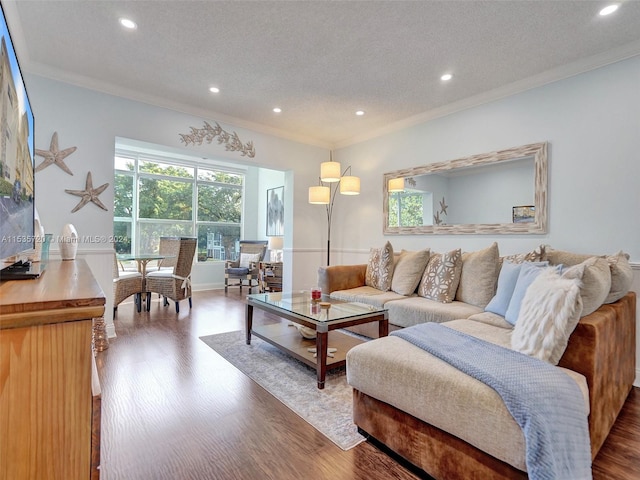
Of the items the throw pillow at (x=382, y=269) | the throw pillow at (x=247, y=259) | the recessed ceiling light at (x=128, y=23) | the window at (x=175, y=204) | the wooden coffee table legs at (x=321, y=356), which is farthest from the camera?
the throw pillow at (x=247, y=259)

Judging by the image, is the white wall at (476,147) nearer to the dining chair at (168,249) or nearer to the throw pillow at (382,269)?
the throw pillow at (382,269)

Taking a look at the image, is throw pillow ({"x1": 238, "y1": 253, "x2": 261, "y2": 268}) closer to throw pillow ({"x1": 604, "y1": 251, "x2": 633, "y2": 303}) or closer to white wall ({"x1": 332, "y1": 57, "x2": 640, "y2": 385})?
white wall ({"x1": 332, "y1": 57, "x2": 640, "y2": 385})

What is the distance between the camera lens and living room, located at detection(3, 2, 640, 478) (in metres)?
2.56

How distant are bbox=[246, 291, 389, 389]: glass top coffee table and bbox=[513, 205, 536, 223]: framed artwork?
5.48 feet

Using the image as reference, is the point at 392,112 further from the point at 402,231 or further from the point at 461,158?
the point at 402,231

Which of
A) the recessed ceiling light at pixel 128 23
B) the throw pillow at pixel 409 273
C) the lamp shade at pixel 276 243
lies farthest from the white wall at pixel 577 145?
the recessed ceiling light at pixel 128 23

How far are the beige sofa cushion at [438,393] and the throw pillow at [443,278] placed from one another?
149cm

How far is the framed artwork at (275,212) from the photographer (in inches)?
259

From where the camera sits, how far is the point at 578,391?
130 cm

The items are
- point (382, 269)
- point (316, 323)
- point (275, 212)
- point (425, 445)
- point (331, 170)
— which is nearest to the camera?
point (425, 445)

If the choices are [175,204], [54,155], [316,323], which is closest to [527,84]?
[316,323]

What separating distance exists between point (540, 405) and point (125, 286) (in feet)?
14.6

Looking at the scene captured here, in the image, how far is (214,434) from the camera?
1.73m

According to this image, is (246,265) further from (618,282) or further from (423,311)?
(618,282)
